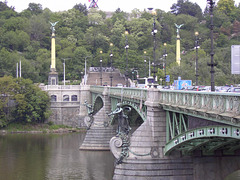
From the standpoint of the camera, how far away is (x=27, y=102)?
274ft

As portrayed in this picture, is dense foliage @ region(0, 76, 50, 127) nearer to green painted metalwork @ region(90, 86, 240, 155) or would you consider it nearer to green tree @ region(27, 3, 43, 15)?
green painted metalwork @ region(90, 86, 240, 155)

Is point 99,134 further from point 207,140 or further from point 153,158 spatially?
point 207,140

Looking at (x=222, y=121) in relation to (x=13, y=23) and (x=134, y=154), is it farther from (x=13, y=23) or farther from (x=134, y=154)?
(x=13, y=23)

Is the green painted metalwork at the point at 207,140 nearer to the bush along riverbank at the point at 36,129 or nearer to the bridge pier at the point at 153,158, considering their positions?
the bridge pier at the point at 153,158

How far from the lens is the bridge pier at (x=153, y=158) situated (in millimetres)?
33562

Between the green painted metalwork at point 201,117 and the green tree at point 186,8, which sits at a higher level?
the green tree at point 186,8

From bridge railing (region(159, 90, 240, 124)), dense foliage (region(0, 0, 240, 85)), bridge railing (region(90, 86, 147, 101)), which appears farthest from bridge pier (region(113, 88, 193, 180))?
dense foliage (region(0, 0, 240, 85))

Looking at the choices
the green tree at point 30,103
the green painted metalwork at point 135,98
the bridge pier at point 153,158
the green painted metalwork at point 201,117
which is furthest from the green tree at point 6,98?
the bridge pier at point 153,158

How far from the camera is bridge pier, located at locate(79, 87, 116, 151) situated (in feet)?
202

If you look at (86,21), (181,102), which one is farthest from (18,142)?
(86,21)

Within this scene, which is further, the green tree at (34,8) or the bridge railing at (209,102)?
the green tree at (34,8)

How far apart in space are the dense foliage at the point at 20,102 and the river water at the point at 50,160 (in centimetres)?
872

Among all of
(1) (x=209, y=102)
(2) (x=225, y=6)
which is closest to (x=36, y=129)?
(1) (x=209, y=102)

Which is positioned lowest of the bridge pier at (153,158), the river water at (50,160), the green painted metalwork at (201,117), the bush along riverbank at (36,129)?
the river water at (50,160)
